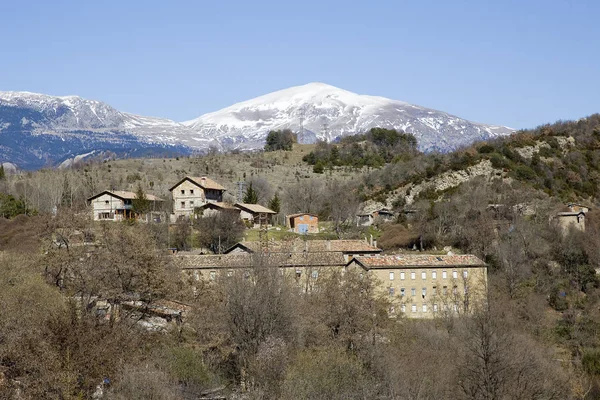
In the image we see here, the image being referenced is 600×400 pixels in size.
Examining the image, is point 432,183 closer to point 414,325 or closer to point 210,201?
point 210,201

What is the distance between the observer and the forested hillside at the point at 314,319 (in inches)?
1166

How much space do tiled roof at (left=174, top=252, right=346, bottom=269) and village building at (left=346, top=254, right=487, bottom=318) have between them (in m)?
1.39

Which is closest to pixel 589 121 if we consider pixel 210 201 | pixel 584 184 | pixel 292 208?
pixel 584 184

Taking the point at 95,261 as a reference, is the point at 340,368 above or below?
below

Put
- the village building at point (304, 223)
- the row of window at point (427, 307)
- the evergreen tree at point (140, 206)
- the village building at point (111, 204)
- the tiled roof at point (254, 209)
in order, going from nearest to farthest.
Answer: the row of window at point (427, 307), the village building at point (304, 223), the evergreen tree at point (140, 206), the tiled roof at point (254, 209), the village building at point (111, 204)

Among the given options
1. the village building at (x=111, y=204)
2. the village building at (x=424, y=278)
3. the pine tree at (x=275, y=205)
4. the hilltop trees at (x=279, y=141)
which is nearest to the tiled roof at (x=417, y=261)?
the village building at (x=424, y=278)

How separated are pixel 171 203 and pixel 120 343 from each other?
51.0 meters

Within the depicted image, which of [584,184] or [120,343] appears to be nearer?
[120,343]

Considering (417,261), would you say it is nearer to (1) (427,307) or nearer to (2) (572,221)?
(1) (427,307)

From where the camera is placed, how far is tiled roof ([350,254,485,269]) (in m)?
54.8

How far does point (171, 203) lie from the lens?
3226 inches

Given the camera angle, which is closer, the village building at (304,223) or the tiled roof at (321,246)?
the tiled roof at (321,246)

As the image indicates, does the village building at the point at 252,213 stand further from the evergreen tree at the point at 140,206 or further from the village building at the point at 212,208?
the evergreen tree at the point at 140,206

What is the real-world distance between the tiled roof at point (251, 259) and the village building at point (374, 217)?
2289 cm
